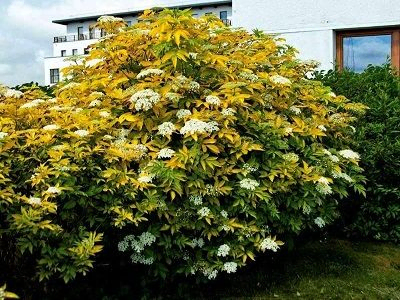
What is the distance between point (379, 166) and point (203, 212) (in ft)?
9.26

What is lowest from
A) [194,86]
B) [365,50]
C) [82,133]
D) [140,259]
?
[140,259]

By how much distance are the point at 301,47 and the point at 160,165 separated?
6.94 metres

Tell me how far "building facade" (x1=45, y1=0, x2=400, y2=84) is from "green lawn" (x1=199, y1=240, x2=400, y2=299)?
5006mm

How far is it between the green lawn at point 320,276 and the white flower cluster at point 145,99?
1695 millimetres

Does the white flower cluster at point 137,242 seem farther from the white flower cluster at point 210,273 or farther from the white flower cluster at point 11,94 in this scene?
the white flower cluster at point 11,94

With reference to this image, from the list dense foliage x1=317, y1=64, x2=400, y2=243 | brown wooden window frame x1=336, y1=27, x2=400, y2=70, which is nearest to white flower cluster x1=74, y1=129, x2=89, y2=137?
dense foliage x1=317, y1=64, x2=400, y2=243

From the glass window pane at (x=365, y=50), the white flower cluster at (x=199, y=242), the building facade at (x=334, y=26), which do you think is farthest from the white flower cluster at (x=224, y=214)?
the glass window pane at (x=365, y=50)

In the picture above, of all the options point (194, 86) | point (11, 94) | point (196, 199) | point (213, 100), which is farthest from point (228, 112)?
point (11, 94)

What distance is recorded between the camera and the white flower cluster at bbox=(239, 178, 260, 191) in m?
4.68

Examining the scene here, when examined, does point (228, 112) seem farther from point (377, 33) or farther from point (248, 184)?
point (377, 33)

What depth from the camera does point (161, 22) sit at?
192 inches

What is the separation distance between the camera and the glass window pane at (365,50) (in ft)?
34.9

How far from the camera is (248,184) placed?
4699 mm

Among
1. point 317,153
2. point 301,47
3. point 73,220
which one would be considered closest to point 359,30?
point 301,47
